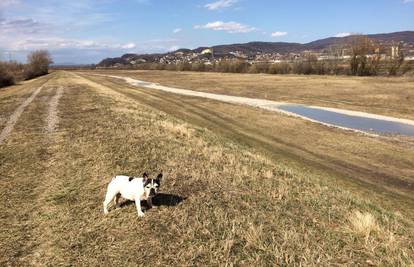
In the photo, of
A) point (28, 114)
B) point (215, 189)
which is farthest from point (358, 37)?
point (215, 189)

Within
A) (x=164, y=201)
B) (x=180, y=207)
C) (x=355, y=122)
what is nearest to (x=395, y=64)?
(x=355, y=122)

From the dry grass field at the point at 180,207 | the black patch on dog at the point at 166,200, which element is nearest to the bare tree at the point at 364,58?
the dry grass field at the point at 180,207

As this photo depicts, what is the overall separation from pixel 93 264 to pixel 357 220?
618 centimetres

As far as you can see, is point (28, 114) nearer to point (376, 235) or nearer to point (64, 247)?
point (64, 247)

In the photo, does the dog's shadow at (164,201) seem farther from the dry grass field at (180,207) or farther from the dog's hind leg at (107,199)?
the dog's hind leg at (107,199)

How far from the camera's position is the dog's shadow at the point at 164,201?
10117 millimetres

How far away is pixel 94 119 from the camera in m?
23.4

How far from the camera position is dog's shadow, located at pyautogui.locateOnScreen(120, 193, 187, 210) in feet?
33.2

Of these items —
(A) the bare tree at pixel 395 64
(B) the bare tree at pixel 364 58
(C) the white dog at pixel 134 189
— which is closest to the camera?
(C) the white dog at pixel 134 189

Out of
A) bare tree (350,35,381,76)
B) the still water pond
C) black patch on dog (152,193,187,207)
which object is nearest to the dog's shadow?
black patch on dog (152,193,187,207)

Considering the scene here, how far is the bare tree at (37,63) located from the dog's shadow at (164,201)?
426 feet

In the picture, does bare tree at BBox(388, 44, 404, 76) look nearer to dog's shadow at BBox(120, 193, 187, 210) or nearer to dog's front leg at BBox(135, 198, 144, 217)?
dog's shadow at BBox(120, 193, 187, 210)

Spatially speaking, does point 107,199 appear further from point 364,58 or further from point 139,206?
point 364,58

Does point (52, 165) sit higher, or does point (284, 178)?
point (52, 165)
